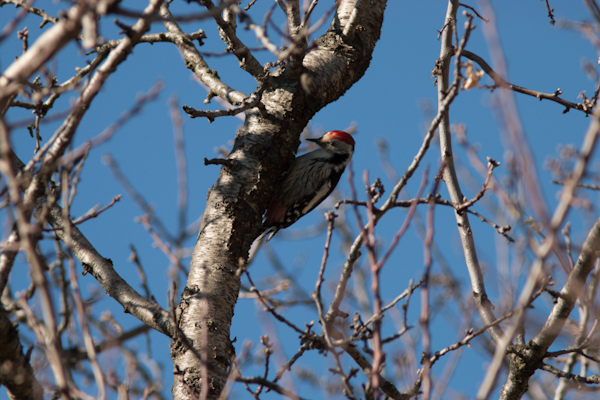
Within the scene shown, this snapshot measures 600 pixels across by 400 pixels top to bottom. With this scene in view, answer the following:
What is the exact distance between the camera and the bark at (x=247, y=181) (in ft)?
8.86

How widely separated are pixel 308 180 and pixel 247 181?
213cm

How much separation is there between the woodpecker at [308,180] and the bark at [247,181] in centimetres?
147

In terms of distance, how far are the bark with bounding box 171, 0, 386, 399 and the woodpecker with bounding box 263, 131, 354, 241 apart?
147 cm

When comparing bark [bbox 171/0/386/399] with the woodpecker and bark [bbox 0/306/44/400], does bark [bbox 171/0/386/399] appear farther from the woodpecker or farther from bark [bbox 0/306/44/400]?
the woodpecker

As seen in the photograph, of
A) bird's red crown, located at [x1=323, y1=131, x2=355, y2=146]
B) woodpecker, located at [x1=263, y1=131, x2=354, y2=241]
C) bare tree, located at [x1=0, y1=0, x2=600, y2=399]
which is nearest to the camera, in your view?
bare tree, located at [x1=0, y1=0, x2=600, y2=399]

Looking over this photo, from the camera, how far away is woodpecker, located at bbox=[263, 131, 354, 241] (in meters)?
5.27

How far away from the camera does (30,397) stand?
2.02m

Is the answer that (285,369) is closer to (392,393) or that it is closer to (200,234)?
(392,393)

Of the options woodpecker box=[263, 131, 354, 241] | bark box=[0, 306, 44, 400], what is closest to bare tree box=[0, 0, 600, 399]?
bark box=[0, 306, 44, 400]

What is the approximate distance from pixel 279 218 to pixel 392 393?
3.10 meters

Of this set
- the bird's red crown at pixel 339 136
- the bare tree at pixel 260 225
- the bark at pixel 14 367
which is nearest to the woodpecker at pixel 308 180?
the bird's red crown at pixel 339 136

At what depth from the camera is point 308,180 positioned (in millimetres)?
5414

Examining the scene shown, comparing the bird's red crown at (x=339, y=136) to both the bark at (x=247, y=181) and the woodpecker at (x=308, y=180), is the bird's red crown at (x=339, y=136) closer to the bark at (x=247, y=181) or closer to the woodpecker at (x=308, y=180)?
the woodpecker at (x=308, y=180)

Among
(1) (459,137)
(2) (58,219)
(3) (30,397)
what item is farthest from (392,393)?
(2) (58,219)
